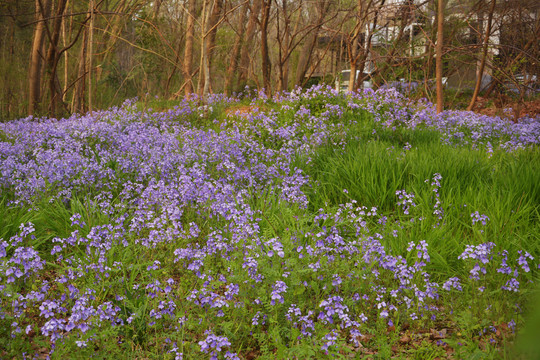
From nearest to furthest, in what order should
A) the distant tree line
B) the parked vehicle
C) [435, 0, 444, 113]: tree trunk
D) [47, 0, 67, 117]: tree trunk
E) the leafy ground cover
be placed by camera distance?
the leafy ground cover < [435, 0, 444, 113]: tree trunk < [47, 0, 67, 117]: tree trunk < the distant tree line < the parked vehicle

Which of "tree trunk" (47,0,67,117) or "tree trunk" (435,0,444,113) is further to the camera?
"tree trunk" (47,0,67,117)

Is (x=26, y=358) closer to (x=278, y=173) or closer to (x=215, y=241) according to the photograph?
(x=215, y=241)

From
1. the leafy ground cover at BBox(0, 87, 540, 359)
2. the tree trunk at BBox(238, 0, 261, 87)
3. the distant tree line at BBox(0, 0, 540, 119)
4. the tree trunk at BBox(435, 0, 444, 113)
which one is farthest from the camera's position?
the tree trunk at BBox(238, 0, 261, 87)

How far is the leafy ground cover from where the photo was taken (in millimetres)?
2926

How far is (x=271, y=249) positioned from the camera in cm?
384

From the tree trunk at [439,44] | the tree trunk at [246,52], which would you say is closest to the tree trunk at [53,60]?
the tree trunk at [246,52]

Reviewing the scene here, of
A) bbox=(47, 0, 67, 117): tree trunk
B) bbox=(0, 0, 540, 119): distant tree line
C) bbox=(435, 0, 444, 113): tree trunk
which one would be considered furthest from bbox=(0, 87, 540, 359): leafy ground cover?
bbox=(0, 0, 540, 119): distant tree line

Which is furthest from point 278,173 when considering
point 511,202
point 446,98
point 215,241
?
point 446,98

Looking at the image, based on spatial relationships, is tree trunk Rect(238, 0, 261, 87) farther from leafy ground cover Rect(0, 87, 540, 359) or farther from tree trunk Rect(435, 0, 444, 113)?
leafy ground cover Rect(0, 87, 540, 359)

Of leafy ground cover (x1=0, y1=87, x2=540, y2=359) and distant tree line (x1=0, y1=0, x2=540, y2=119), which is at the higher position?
distant tree line (x1=0, y1=0, x2=540, y2=119)

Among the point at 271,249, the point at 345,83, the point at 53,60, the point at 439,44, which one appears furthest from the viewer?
the point at 345,83

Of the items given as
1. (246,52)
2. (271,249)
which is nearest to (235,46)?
(246,52)

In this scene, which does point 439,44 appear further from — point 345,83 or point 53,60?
point 345,83

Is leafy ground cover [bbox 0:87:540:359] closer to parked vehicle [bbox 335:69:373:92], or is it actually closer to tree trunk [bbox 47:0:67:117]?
tree trunk [bbox 47:0:67:117]
